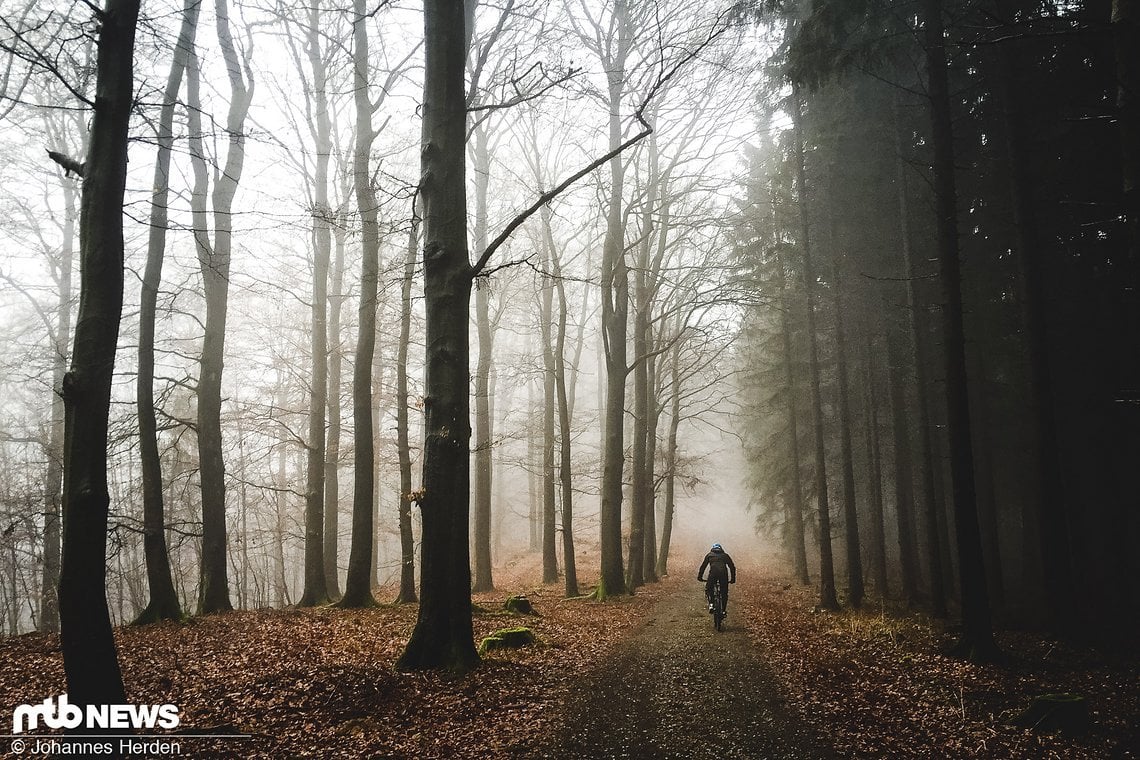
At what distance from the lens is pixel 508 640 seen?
8578mm

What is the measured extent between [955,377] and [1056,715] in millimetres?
4855

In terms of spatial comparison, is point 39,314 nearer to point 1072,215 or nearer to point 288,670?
point 288,670

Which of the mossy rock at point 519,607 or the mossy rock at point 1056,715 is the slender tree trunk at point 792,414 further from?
the mossy rock at point 1056,715

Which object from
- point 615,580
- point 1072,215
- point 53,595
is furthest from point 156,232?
point 1072,215

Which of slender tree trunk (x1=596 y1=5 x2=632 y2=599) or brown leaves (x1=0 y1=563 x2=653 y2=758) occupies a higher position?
slender tree trunk (x1=596 y1=5 x2=632 y2=599)

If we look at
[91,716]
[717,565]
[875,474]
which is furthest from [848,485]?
[91,716]

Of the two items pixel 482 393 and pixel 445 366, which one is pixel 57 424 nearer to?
pixel 482 393

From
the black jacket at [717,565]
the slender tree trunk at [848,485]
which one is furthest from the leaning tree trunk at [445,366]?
the slender tree trunk at [848,485]

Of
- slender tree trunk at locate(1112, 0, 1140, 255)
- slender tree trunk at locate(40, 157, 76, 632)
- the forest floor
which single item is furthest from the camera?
slender tree trunk at locate(40, 157, 76, 632)

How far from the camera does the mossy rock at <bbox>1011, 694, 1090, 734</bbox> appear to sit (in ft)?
18.7

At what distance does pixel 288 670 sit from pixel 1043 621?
1382 cm

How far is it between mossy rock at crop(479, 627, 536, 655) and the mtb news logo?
3819 mm

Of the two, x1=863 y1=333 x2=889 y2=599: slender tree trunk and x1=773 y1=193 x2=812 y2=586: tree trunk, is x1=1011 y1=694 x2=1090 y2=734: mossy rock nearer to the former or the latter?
x1=863 y1=333 x2=889 y2=599: slender tree trunk

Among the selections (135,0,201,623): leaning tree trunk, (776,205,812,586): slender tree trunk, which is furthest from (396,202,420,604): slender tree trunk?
(776,205,812,586): slender tree trunk
